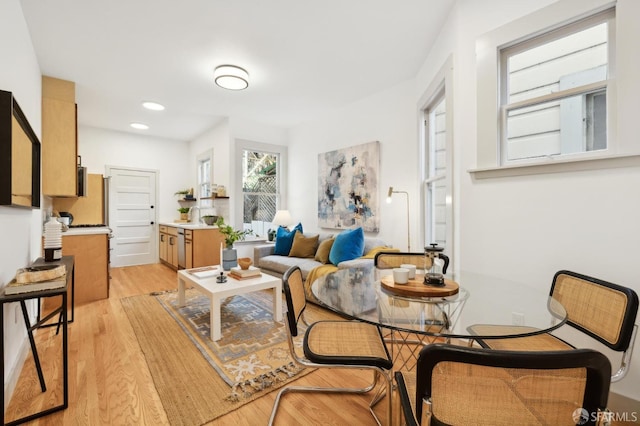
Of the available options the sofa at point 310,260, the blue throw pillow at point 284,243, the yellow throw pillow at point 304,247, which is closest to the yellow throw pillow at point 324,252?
the sofa at point 310,260

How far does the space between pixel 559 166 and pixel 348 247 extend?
6.88 ft

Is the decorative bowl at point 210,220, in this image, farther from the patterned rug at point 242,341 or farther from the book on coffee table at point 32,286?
the book on coffee table at point 32,286

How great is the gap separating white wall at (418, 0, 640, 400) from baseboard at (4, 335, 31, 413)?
9.98 ft

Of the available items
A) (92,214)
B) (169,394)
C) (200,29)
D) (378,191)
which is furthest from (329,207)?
(92,214)

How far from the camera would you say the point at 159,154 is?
6.03 meters

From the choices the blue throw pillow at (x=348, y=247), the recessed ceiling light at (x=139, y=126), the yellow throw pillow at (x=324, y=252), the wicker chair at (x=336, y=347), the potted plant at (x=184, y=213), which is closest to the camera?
the wicker chair at (x=336, y=347)

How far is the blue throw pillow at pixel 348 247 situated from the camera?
329 centimetres

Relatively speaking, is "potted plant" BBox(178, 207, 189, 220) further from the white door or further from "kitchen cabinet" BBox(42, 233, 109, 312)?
"kitchen cabinet" BBox(42, 233, 109, 312)

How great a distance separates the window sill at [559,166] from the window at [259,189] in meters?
3.89

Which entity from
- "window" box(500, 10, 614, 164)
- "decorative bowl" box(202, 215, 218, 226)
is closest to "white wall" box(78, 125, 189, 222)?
"decorative bowl" box(202, 215, 218, 226)

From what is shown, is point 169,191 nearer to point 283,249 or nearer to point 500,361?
point 283,249

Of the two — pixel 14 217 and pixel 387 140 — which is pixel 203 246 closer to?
pixel 14 217

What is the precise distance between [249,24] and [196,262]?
3573 mm

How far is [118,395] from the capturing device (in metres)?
1.70
